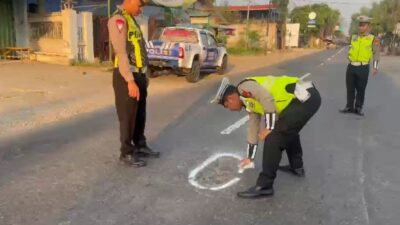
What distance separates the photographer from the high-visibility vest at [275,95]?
4.01 metres

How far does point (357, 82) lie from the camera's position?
875cm

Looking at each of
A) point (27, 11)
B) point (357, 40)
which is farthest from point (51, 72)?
point (357, 40)

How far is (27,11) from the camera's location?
61.7 feet

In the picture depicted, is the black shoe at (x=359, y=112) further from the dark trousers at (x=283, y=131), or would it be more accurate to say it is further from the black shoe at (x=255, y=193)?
the black shoe at (x=255, y=193)

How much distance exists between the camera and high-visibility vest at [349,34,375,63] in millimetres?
8477

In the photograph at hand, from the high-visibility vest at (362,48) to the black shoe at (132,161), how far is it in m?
5.17

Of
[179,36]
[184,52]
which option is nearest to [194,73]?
[184,52]

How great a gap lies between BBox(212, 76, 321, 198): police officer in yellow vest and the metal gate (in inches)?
656

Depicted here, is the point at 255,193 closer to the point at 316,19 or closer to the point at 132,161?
the point at 132,161

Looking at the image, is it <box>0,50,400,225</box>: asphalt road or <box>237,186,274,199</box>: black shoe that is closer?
<box>0,50,400,225</box>: asphalt road

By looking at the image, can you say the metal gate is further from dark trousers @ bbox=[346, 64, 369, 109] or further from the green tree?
the green tree

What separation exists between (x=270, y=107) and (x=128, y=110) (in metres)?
1.76

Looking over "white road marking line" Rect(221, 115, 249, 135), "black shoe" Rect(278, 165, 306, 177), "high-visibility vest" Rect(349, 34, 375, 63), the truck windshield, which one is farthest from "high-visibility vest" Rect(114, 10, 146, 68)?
the truck windshield

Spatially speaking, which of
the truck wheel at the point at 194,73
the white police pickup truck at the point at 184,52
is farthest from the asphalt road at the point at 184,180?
the truck wheel at the point at 194,73
